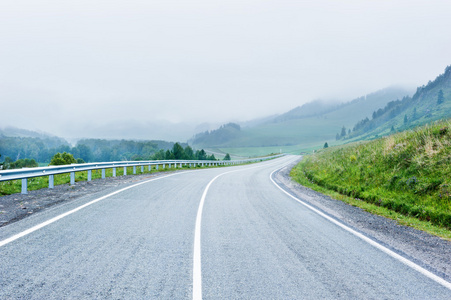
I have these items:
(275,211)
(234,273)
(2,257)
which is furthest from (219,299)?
(275,211)

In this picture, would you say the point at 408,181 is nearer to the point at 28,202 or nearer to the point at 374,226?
the point at 374,226

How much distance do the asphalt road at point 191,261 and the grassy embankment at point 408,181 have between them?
3609 millimetres

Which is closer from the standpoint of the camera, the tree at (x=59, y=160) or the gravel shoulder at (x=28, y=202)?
the gravel shoulder at (x=28, y=202)

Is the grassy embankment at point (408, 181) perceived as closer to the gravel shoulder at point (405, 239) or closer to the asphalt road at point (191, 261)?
the gravel shoulder at point (405, 239)

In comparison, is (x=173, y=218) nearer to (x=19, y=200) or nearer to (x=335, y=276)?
(x=335, y=276)

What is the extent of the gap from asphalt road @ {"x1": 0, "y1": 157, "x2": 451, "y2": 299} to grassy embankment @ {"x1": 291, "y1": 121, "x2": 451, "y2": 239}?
3609mm

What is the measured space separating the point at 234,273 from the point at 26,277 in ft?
8.87

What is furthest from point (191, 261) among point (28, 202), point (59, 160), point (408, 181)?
point (59, 160)

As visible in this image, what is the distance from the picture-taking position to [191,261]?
4152mm

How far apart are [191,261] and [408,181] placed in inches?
397

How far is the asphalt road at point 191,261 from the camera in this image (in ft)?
10.8

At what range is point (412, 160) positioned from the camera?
1190 centimetres

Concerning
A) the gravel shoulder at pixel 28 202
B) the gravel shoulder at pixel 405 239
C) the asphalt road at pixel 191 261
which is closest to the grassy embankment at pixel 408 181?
the gravel shoulder at pixel 405 239

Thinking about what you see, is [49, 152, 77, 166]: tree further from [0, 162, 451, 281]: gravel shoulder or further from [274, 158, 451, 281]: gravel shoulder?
[274, 158, 451, 281]: gravel shoulder
